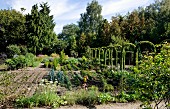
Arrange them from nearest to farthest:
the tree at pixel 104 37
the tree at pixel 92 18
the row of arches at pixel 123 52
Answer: the row of arches at pixel 123 52 → the tree at pixel 104 37 → the tree at pixel 92 18

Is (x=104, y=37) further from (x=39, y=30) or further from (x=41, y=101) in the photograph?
(x=41, y=101)

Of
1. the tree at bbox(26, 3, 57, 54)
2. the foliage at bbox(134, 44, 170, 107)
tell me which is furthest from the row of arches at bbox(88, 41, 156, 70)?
the tree at bbox(26, 3, 57, 54)

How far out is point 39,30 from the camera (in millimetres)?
38344

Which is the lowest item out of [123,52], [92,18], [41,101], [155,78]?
[41,101]

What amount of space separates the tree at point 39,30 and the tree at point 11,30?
143 centimetres

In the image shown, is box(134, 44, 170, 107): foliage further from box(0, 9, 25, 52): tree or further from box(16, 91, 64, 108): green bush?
box(0, 9, 25, 52): tree

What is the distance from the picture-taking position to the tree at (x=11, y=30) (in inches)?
1618

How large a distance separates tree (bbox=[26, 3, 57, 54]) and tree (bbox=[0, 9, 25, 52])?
4.68 ft

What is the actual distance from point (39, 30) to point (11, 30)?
18.5 feet

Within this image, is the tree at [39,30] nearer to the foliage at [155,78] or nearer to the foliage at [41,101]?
the foliage at [41,101]

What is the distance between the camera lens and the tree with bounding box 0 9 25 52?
41094 mm

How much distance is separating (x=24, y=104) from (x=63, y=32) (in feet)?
234

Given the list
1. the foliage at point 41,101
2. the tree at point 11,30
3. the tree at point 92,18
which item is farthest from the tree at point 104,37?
the foliage at point 41,101

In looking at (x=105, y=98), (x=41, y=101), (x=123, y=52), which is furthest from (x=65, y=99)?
(x=123, y=52)
